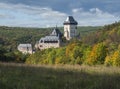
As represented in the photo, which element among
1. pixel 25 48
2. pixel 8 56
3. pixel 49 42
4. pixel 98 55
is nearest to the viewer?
pixel 98 55

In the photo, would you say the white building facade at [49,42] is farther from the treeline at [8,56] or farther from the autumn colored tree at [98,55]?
the autumn colored tree at [98,55]

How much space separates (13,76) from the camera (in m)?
10.7

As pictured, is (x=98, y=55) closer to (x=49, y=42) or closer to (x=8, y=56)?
(x=8, y=56)

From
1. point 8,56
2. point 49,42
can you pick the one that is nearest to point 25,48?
point 49,42

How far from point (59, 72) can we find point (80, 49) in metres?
60.3

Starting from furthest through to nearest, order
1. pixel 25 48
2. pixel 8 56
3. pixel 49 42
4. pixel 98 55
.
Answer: pixel 25 48, pixel 49 42, pixel 8 56, pixel 98 55

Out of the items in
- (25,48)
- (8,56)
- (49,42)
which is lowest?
(25,48)

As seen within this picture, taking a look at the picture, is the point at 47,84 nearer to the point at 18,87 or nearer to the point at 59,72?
the point at 18,87

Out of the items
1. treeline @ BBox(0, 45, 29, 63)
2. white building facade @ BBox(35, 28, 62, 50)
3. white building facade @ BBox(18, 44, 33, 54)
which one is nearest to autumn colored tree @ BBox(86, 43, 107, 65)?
treeline @ BBox(0, 45, 29, 63)

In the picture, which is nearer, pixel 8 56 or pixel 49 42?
pixel 8 56

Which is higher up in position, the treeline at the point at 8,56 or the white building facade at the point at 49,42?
the treeline at the point at 8,56

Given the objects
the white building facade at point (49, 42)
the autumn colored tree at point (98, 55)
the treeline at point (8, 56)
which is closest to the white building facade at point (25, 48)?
the white building facade at point (49, 42)

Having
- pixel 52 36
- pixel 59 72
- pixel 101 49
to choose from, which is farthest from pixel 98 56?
pixel 52 36

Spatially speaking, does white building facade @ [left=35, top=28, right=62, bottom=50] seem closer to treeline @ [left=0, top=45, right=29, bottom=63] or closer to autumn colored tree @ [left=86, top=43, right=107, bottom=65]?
treeline @ [left=0, top=45, right=29, bottom=63]
